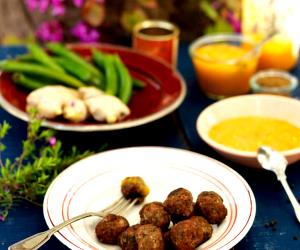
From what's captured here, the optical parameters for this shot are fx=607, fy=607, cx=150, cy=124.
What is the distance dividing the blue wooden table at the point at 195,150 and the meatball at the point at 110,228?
0.10 metres

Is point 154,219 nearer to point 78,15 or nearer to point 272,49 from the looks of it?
point 272,49

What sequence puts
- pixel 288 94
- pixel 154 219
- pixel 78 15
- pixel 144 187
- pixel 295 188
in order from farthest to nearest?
pixel 78 15
pixel 288 94
pixel 295 188
pixel 144 187
pixel 154 219

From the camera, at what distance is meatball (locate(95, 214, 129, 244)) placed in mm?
1151

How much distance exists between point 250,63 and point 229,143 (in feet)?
1.48

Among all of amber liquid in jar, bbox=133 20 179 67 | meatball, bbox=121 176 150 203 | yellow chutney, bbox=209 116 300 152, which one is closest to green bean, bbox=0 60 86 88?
amber liquid in jar, bbox=133 20 179 67

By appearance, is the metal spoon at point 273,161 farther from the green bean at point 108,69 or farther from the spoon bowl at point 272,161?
the green bean at point 108,69

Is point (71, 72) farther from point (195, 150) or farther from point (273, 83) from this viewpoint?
point (273, 83)

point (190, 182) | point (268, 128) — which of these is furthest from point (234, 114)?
point (190, 182)

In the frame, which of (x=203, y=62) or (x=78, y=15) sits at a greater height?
(x=203, y=62)

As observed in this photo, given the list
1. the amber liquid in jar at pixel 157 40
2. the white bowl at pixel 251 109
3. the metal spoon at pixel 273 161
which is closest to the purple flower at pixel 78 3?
the amber liquid in jar at pixel 157 40

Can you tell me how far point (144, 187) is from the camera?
1.30 metres

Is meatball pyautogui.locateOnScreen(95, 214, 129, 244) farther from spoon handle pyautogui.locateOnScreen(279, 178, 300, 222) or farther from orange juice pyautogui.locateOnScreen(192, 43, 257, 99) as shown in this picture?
orange juice pyautogui.locateOnScreen(192, 43, 257, 99)

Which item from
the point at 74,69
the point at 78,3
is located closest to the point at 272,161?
the point at 74,69

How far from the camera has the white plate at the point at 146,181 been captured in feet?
3.80
